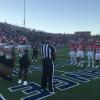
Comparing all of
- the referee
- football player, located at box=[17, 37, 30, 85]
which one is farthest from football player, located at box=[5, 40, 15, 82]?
the referee

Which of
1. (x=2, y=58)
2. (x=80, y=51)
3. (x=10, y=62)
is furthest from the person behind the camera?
(x=80, y=51)

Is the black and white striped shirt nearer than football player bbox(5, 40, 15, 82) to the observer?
Yes

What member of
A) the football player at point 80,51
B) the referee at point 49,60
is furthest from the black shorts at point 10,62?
the football player at point 80,51

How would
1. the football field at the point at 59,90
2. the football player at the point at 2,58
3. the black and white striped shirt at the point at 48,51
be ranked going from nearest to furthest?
the football field at the point at 59,90
the black and white striped shirt at the point at 48,51
the football player at the point at 2,58

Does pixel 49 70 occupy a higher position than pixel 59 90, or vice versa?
pixel 49 70

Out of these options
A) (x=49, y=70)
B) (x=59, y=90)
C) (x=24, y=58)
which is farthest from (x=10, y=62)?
(x=59, y=90)

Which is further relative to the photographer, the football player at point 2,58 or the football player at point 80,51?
the football player at point 80,51

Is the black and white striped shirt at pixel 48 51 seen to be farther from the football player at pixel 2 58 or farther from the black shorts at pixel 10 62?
the football player at pixel 2 58

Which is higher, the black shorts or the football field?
the black shorts

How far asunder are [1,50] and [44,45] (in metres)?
3.83

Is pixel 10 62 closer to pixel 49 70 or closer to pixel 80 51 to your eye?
pixel 49 70

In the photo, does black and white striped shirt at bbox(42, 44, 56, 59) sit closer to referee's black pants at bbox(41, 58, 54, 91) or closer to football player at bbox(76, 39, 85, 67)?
referee's black pants at bbox(41, 58, 54, 91)

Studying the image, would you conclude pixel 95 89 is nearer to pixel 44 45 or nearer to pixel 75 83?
pixel 75 83

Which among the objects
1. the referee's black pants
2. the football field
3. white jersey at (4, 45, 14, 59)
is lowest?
the football field
